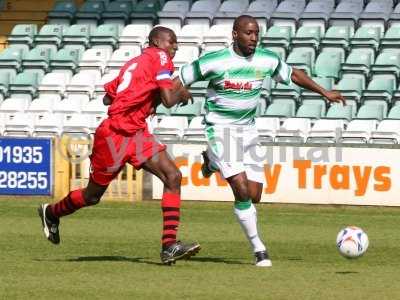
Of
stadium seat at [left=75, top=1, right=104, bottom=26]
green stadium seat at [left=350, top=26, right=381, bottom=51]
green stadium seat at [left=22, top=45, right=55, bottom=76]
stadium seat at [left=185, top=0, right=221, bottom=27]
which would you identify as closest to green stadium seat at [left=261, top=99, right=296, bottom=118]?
green stadium seat at [left=350, top=26, right=381, bottom=51]

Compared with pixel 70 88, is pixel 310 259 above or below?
below

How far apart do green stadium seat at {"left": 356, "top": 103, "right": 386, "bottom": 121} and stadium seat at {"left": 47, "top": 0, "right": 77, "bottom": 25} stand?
8280mm

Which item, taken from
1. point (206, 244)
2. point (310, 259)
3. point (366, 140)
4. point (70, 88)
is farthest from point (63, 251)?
point (70, 88)

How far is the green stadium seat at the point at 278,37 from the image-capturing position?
23359mm

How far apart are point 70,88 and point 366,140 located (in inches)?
269

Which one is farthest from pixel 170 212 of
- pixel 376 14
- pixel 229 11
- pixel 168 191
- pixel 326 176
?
pixel 229 11

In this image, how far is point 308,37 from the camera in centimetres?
2331

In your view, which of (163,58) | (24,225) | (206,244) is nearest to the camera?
(163,58)

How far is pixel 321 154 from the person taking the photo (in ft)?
60.9

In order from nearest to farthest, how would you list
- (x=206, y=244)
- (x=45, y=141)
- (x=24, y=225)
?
(x=206, y=244)
(x=24, y=225)
(x=45, y=141)

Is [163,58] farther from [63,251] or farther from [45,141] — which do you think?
[45,141]

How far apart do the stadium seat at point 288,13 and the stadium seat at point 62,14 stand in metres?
4.95

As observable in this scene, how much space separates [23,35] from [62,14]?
107 centimetres

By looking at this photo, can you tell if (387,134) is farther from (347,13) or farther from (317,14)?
(317,14)
